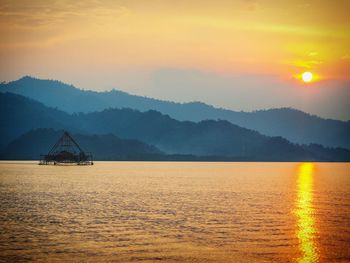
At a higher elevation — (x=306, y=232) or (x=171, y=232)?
(x=171, y=232)

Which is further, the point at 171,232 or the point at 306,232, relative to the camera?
the point at 306,232

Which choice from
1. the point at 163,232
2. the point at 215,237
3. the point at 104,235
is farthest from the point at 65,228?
the point at 215,237

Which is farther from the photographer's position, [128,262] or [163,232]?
[163,232]

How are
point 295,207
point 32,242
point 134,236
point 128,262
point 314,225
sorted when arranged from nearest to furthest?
point 128,262
point 32,242
point 134,236
point 314,225
point 295,207

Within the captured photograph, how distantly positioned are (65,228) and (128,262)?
60.0 feet

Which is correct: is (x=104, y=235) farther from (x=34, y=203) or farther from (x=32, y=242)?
(x=34, y=203)

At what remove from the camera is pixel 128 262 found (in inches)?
1495

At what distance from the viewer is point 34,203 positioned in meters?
82.9

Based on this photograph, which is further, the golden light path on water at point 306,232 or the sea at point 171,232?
the golden light path on water at point 306,232

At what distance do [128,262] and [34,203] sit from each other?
49.1 meters

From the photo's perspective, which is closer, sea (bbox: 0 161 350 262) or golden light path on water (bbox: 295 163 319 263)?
sea (bbox: 0 161 350 262)

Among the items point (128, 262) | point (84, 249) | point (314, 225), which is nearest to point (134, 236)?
point (84, 249)

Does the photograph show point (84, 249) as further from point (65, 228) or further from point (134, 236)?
point (65, 228)

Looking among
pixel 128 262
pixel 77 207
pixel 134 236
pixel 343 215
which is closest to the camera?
pixel 128 262
